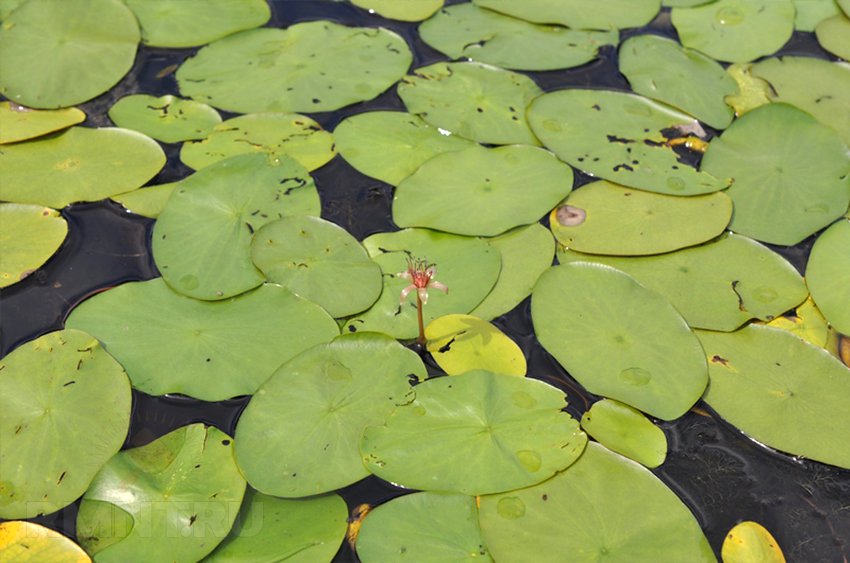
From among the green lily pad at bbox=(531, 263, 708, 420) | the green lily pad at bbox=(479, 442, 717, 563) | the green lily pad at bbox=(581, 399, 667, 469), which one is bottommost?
the green lily pad at bbox=(479, 442, 717, 563)

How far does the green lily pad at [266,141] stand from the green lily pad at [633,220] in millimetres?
945

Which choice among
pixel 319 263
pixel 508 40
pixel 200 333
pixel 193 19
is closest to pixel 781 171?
pixel 508 40

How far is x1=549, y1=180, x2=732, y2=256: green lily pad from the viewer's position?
2.70m

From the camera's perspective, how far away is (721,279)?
263 cm

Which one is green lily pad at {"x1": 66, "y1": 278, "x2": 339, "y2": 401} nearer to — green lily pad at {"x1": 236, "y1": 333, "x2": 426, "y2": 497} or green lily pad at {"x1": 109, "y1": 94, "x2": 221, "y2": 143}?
green lily pad at {"x1": 236, "y1": 333, "x2": 426, "y2": 497}

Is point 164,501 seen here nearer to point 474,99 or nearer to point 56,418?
point 56,418

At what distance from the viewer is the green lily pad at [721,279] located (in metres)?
2.54

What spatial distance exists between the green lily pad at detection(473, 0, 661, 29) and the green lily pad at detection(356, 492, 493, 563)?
2.34 meters

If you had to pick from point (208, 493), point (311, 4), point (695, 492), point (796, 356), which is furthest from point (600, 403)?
point (311, 4)

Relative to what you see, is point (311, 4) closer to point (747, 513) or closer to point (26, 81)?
point (26, 81)

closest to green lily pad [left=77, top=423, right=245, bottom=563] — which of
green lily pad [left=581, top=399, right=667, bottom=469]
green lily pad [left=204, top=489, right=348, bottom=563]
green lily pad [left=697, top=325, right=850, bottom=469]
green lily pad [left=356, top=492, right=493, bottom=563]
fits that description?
green lily pad [left=204, top=489, right=348, bottom=563]

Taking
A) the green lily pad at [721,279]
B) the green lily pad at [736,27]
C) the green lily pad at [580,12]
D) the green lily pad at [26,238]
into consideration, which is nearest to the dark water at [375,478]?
the green lily pad at [26,238]

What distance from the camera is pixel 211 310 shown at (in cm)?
248

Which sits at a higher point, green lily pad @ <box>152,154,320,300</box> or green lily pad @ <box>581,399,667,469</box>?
green lily pad @ <box>152,154,320,300</box>
